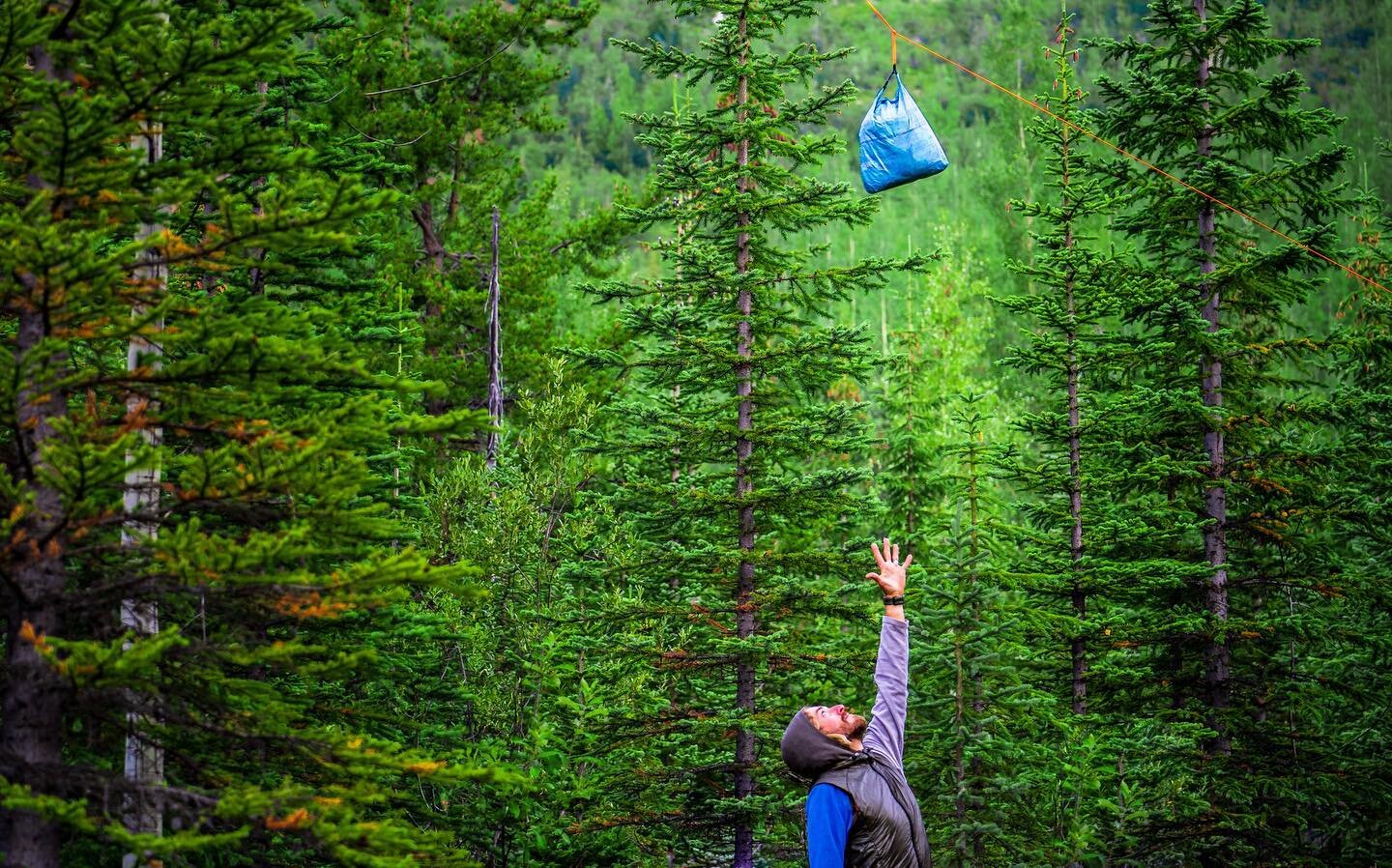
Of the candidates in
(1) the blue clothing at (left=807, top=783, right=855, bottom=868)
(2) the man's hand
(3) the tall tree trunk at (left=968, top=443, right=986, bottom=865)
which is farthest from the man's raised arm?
(3) the tall tree trunk at (left=968, top=443, right=986, bottom=865)

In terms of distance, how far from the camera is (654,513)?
12688 mm

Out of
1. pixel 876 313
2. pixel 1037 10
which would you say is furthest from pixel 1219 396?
pixel 1037 10

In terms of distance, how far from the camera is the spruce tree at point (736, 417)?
38.8ft

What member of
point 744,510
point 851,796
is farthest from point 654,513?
point 851,796

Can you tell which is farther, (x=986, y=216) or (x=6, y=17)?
(x=986, y=216)

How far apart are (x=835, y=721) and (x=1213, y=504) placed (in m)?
9.75

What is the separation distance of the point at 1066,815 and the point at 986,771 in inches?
34.5

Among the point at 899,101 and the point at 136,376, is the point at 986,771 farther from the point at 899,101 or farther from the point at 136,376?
the point at 136,376

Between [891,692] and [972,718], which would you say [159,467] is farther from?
[972,718]

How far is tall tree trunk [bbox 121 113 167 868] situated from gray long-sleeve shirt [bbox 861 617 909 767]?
3512mm

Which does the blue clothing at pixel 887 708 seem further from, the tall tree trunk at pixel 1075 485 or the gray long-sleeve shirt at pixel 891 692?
the tall tree trunk at pixel 1075 485

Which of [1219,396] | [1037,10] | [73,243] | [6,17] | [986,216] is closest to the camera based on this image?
[73,243]

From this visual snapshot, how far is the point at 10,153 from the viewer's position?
20.0ft

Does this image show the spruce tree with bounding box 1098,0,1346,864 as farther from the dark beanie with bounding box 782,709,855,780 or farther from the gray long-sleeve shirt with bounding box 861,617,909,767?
the dark beanie with bounding box 782,709,855,780
